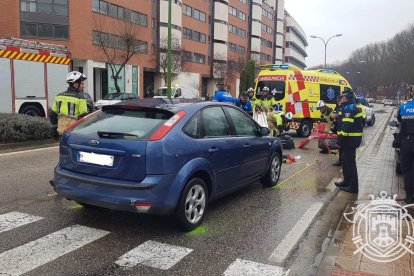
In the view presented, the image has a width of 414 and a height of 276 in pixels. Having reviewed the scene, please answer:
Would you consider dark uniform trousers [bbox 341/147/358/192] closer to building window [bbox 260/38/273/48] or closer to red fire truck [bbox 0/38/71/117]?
red fire truck [bbox 0/38/71/117]

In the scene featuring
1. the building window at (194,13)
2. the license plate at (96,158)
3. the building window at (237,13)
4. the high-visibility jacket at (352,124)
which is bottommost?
the license plate at (96,158)

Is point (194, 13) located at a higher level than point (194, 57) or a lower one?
higher

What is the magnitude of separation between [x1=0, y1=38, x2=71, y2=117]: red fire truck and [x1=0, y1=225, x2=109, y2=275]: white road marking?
34.2 ft

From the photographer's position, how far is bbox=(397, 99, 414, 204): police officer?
6156 millimetres

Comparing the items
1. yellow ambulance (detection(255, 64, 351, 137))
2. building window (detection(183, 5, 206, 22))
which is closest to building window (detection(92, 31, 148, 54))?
building window (detection(183, 5, 206, 22))

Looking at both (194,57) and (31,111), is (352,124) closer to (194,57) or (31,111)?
(31,111)

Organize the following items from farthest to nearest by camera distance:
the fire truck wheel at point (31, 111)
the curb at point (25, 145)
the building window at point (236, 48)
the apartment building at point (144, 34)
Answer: the building window at point (236, 48) < the apartment building at point (144, 34) < the fire truck wheel at point (31, 111) < the curb at point (25, 145)

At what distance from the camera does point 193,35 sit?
179 ft

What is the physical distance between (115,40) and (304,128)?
25.6 metres

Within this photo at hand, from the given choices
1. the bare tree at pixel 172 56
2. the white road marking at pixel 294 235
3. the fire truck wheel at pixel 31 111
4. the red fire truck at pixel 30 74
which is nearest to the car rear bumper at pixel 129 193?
the white road marking at pixel 294 235

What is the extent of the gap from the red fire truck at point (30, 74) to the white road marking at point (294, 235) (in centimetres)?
1132

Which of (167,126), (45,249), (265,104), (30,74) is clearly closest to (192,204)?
(167,126)

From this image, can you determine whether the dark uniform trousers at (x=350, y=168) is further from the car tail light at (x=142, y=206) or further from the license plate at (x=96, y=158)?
the license plate at (x=96, y=158)

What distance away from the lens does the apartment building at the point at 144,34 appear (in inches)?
1302
